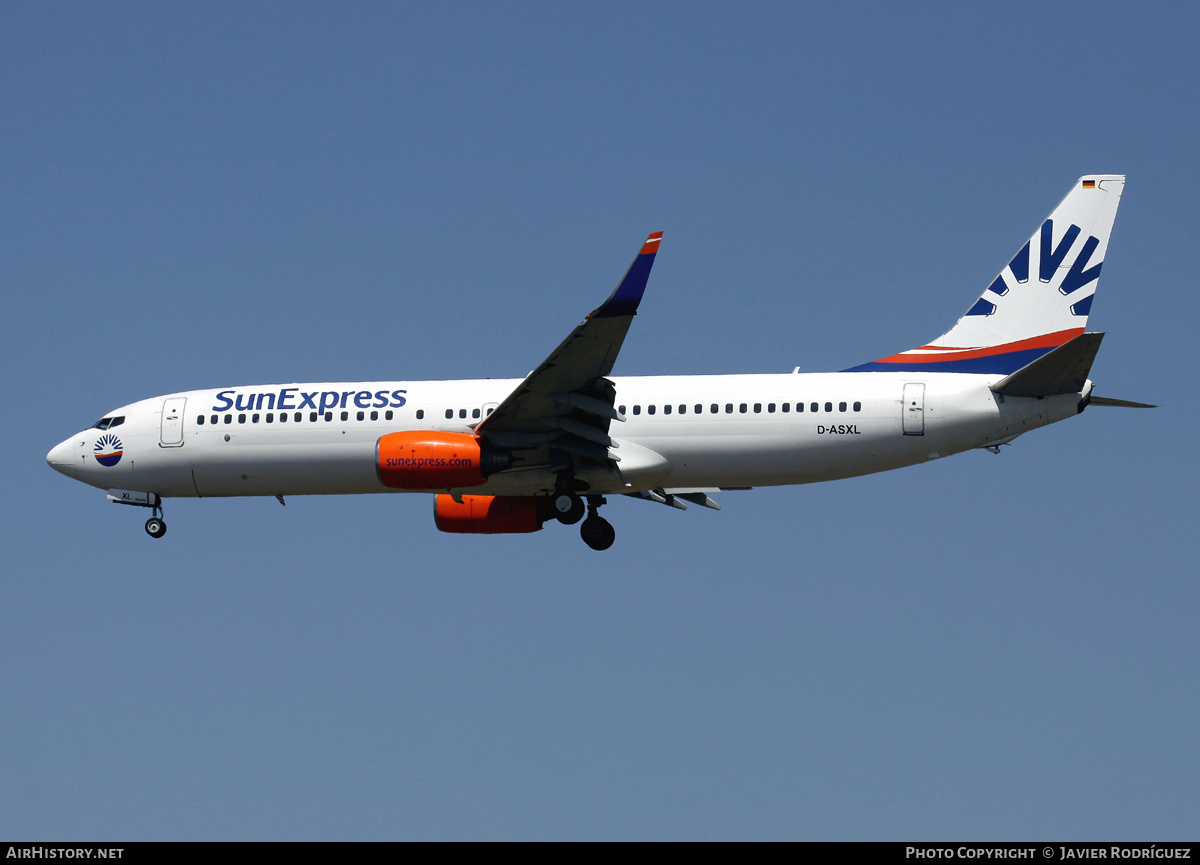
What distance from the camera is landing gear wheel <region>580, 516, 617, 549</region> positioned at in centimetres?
3162

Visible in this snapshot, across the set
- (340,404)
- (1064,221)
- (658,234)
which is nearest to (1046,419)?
(1064,221)

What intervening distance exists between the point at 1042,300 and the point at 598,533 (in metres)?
11.3

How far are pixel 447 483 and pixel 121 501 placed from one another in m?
9.47

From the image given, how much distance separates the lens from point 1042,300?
30594 mm

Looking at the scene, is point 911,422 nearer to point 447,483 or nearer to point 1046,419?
point 1046,419

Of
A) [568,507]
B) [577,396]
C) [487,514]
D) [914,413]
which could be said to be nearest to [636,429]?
[577,396]

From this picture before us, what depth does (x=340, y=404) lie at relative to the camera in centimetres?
3161

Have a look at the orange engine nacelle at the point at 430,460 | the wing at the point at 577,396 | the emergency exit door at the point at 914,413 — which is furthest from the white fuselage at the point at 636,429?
the orange engine nacelle at the point at 430,460

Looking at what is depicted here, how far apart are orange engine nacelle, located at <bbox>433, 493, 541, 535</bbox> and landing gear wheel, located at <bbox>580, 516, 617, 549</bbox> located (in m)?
1.31

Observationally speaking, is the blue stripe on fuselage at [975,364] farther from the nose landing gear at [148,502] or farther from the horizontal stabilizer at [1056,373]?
the nose landing gear at [148,502]

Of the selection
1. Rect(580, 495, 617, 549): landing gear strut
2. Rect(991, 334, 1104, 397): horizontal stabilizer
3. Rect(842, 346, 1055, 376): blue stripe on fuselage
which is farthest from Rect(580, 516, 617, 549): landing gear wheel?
Rect(991, 334, 1104, 397): horizontal stabilizer

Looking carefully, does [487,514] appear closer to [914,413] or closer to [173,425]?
[173,425]
